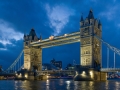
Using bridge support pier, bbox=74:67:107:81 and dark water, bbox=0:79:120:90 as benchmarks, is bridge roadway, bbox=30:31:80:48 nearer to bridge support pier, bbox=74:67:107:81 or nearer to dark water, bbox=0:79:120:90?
bridge support pier, bbox=74:67:107:81

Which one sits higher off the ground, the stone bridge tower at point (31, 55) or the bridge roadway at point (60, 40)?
the bridge roadway at point (60, 40)

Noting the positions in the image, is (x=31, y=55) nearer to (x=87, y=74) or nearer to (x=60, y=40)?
(x=60, y=40)

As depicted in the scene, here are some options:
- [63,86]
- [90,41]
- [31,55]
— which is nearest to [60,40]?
[90,41]

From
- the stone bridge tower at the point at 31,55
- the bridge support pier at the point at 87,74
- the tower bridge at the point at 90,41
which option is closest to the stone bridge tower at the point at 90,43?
the tower bridge at the point at 90,41

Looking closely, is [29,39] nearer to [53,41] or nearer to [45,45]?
[45,45]

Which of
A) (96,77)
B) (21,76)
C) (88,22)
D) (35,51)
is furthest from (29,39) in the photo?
(96,77)

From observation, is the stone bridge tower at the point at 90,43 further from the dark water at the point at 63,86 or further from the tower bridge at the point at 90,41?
the dark water at the point at 63,86

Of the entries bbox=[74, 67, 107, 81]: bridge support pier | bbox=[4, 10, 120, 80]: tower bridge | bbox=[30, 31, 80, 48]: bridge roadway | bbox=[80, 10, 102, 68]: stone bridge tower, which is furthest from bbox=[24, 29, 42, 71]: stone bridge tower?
bbox=[74, 67, 107, 81]: bridge support pier

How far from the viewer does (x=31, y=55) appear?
298 feet

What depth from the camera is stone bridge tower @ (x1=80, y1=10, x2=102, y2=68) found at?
67625 mm

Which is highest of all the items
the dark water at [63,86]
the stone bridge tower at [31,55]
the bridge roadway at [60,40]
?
the bridge roadway at [60,40]

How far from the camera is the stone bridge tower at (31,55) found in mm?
91000

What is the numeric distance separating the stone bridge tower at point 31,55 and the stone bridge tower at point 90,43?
88.8ft

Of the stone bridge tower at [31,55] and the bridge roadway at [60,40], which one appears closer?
the bridge roadway at [60,40]
